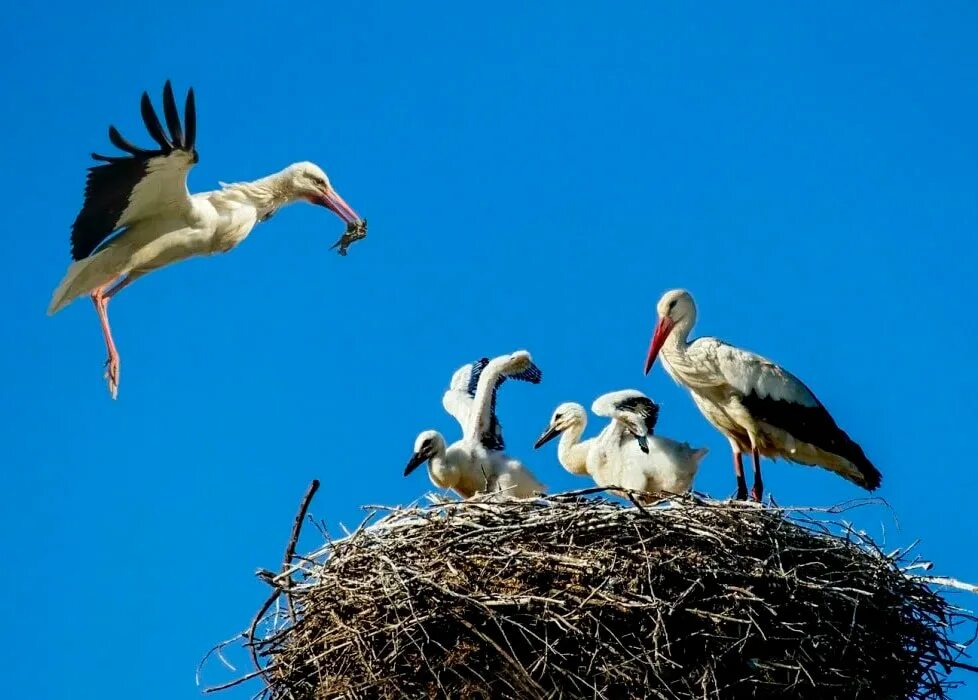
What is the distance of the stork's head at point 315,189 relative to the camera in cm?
997

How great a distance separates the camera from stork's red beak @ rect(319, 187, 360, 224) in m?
10.1

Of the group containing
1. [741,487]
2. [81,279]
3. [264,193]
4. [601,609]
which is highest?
[264,193]

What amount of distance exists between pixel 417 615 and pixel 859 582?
5.46ft

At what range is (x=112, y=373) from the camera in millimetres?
9000

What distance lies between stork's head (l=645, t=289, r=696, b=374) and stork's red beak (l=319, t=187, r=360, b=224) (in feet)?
6.95

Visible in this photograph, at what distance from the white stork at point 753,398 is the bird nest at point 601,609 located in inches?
98.2

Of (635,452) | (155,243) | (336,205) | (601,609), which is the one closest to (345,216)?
(336,205)

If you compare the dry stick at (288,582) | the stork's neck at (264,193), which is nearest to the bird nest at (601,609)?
the dry stick at (288,582)

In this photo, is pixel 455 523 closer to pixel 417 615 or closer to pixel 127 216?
pixel 417 615

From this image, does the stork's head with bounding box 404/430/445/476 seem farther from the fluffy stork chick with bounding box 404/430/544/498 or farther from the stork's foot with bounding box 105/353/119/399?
the stork's foot with bounding box 105/353/119/399

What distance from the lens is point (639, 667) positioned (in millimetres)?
5691

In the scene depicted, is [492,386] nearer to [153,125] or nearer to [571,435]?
[571,435]

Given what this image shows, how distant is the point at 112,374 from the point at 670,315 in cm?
304

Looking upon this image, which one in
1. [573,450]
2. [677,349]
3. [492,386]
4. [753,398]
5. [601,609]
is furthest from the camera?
[492,386]
